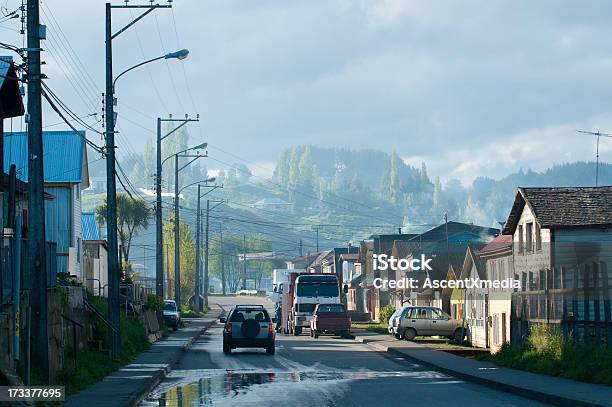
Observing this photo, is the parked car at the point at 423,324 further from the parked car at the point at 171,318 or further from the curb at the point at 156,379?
the curb at the point at 156,379

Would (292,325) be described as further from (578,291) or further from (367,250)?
(367,250)

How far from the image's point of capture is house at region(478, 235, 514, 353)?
59906 mm

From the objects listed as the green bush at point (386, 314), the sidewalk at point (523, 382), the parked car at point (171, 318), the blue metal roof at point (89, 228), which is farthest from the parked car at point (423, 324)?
the green bush at point (386, 314)

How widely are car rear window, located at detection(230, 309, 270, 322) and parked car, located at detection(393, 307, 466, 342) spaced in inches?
718

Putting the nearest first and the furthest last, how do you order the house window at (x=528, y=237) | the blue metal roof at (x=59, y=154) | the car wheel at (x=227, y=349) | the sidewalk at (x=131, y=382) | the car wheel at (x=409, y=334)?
1. the sidewalk at (x=131, y=382)
2. the car wheel at (x=227, y=349)
3. the blue metal roof at (x=59, y=154)
4. the house window at (x=528, y=237)
5. the car wheel at (x=409, y=334)

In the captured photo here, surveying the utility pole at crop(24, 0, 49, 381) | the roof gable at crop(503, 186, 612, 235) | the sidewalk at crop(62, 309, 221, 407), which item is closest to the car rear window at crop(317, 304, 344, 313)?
the roof gable at crop(503, 186, 612, 235)

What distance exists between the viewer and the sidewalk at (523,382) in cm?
2120

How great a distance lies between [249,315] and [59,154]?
57.2 feet

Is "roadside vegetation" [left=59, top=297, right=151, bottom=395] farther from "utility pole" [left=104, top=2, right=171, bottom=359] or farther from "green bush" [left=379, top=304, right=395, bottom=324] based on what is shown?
"green bush" [left=379, top=304, right=395, bottom=324]

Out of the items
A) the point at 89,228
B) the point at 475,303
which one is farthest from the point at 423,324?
the point at 89,228

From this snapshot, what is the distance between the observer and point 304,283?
65562 millimetres

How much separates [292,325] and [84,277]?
18.4 m

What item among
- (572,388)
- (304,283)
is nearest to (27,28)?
(572,388)

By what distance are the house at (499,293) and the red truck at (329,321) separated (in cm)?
815
